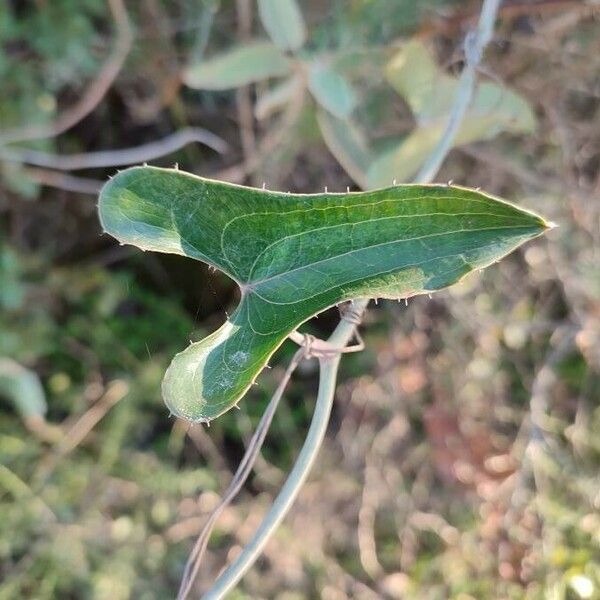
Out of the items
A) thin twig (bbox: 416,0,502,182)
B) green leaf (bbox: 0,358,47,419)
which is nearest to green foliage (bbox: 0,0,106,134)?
green leaf (bbox: 0,358,47,419)

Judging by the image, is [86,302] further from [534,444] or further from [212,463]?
[534,444]

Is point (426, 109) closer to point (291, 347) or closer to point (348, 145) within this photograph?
point (348, 145)

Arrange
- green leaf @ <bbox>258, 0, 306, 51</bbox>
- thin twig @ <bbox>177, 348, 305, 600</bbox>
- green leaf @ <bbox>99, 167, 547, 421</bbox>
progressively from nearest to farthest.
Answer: green leaf @ <bbox>99, 167, 547, 421</bbox>, thin twig @ <bbox>177, 348, 305, 600</bbox>, green leaf @ <bbox>258, 0, 306, 51</bbox>

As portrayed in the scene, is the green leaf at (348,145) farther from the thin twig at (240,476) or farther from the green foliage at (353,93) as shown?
the thin twig at (240,476)

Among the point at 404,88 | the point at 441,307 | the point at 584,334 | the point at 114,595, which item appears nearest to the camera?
the point at 404,88

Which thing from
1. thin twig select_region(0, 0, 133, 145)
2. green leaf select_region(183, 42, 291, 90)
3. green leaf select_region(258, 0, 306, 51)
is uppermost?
green leaf select_region(258, 0, 306, 51)

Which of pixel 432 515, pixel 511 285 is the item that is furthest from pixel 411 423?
pixel 511 285

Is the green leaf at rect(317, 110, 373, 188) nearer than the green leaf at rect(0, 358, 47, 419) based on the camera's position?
Yes

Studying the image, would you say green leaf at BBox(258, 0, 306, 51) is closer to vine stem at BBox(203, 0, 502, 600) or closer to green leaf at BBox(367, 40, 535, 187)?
green leaf at BBox(367, 40, 535, 187)
